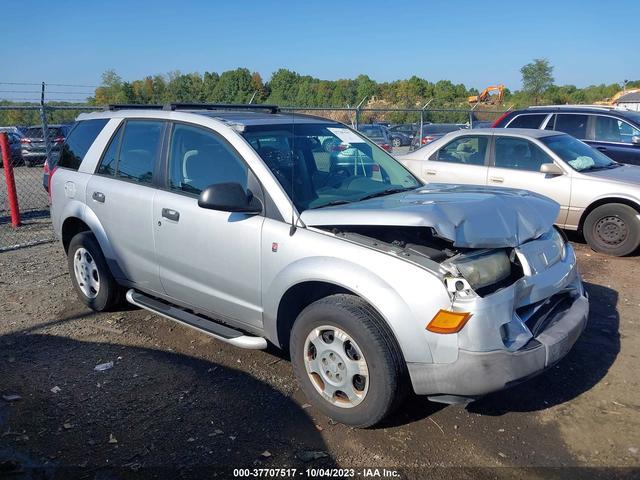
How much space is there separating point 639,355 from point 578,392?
92cm

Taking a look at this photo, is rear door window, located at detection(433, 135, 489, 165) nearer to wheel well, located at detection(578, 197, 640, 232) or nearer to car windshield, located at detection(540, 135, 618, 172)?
car windshield, located at detection(540, 135, 618, 172)

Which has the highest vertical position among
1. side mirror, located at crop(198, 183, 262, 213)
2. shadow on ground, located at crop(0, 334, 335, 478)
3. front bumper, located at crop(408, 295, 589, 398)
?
side mirror, located at crop(198, 183, 262, 213)

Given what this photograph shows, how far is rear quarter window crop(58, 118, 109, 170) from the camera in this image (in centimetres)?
518

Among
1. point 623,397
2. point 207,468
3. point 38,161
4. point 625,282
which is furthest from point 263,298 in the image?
point 38,161

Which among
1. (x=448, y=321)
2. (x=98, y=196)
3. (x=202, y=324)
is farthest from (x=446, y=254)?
(x=98, y=196)

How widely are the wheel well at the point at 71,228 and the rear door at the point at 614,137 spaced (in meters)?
8.23

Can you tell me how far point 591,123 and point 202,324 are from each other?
846 centimetres

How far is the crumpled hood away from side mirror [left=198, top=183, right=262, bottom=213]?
41cm

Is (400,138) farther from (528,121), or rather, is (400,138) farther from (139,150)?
(139,150)

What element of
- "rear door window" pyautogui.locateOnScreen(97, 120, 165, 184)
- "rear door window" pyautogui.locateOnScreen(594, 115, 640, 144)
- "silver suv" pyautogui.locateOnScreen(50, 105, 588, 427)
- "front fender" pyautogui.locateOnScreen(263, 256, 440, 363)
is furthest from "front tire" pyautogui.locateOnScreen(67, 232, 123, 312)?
"rear door window" pyautogui.locateOnScreen(594, 115, 640, 144)

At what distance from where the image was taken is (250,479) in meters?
2.89

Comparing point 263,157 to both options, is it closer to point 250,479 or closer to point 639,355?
point 250,479

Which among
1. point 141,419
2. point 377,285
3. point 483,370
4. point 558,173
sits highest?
point 558,173

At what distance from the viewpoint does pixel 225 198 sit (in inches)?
135
